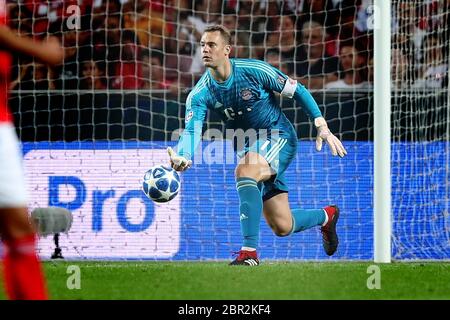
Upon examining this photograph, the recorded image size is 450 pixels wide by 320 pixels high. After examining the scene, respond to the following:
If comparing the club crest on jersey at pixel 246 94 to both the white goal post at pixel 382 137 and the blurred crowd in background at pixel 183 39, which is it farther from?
the blurred crowd in background at pixel 183 39

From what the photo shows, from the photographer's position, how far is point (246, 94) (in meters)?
7.68

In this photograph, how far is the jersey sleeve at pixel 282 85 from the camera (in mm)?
7676

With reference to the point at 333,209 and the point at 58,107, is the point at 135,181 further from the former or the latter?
the point at 333,209

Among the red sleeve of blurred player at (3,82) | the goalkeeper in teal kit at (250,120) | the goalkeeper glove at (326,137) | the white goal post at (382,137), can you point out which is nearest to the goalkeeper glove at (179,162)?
the goalkeeper in teal kit at (250,120)

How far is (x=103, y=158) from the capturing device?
891 cm

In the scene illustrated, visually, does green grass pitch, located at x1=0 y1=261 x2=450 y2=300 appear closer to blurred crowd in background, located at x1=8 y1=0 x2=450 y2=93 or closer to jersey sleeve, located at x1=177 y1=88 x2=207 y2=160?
jersey sleeve, located at x1=177 y1=88 x2=207 y2=160

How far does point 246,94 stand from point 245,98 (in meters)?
0.04

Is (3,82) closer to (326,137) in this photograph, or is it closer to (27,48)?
(27,48)

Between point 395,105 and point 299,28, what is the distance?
4.28 feet

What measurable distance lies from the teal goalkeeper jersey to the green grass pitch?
1175 millimetres

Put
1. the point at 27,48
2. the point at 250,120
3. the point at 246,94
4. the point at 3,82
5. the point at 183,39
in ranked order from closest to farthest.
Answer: the point at 27,48, the point at 3,82, the point at 246,94, the point at 250,120, the point at 183,39

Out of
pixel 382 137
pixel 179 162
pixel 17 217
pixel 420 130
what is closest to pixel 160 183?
pixel 179 162

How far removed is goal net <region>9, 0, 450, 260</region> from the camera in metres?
8.85
